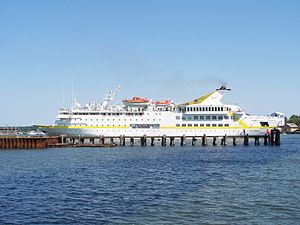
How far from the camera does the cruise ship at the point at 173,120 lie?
3410 inches

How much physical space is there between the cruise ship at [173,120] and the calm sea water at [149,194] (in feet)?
151

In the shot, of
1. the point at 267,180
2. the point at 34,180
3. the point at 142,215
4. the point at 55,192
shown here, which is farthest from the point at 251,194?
the point at 34,180

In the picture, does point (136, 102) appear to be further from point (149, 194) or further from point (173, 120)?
point (149, 194)

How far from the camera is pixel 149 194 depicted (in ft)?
83.0

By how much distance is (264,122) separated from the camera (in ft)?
293

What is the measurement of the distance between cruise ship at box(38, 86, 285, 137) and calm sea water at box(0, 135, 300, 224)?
45905 mm

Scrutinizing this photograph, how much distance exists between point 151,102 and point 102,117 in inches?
442

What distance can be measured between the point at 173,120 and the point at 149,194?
207 feet

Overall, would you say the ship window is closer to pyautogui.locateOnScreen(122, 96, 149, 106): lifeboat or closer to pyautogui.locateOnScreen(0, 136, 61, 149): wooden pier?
pyautogui.locateOnScreen(122, 96, 149, 106): lifeboat

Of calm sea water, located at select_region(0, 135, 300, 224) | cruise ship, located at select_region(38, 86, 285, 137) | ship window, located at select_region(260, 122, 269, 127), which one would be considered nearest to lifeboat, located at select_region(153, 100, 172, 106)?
cruise ship, located at select_region(38, 86, 285, 137)

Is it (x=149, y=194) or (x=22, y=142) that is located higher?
(x=22, y=142)

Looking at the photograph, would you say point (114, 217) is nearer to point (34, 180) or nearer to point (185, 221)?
point (185, 221)

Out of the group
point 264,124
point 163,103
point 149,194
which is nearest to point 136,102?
point 163,103

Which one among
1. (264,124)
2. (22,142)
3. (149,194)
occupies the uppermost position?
(264,124)
